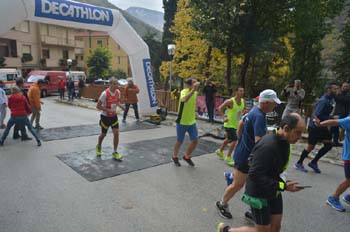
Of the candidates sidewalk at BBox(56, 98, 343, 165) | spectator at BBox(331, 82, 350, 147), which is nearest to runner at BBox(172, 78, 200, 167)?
sidewalk at BBox(56, 98, 343, 165)

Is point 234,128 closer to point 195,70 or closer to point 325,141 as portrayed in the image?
point 325,141

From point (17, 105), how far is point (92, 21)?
12.3 feet

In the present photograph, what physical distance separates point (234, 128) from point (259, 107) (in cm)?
266

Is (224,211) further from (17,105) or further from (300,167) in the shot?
(17,105)

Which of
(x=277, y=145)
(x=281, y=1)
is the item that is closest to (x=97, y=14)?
(x=281, y=1)

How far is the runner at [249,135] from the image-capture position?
10.7ft

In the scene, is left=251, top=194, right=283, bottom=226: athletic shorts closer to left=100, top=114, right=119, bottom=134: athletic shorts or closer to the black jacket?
the black jacket

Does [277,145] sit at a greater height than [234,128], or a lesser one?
greater

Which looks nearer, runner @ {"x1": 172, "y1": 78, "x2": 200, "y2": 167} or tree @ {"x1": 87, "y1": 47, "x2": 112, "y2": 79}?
runner @ {"x1": 172, "y1": 78, "x2": 200, "y2": 167}

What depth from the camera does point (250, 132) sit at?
11.3 feet

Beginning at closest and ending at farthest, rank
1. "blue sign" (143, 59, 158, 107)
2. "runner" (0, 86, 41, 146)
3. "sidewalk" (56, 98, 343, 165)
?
"sidewalk" (56, 98, 343, 165), "runner" (0, 86, 41, 146), "blue sign" (143, 59, 158, 107)

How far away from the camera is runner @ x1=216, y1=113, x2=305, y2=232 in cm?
232

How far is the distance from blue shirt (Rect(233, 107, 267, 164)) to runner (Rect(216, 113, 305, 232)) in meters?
0.84

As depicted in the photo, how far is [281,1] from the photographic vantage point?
35.2ft
